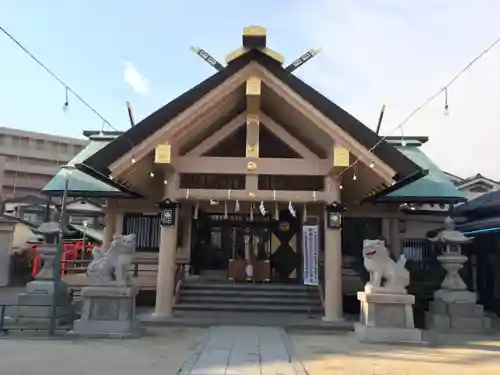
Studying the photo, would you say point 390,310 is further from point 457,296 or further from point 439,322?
point 457,296

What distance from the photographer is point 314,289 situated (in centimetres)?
1433

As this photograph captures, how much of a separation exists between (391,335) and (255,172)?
527 centimetres

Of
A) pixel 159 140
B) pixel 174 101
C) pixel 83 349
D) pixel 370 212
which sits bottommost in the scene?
pixel 83 349

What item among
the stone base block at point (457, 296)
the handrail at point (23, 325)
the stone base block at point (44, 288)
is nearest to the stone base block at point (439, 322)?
the stone base block at point (457, 296)

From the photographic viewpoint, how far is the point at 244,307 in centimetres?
1349

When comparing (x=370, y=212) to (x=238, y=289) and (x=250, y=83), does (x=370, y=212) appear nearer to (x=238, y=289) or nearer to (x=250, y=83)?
(x=238, y=289)

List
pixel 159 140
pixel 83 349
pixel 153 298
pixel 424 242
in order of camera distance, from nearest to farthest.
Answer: pixel 83 349
pixel 159 140
pixel 153 298
pixel 424 242

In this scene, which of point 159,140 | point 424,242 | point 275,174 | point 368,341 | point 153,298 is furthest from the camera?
point 424,242

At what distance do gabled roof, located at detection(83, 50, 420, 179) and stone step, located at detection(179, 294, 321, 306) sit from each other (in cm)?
→ 452

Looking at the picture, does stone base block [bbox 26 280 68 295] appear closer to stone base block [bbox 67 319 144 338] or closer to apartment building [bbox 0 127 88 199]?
stone base block [bbox 67 319 144 338]

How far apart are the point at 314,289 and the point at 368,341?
14.9 ft

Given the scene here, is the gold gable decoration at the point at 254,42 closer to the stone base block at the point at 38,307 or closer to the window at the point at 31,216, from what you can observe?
the stone base block at the point at 38,307

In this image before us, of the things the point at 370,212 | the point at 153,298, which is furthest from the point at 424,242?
the point at 153,298

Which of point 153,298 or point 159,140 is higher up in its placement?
point 159,140
